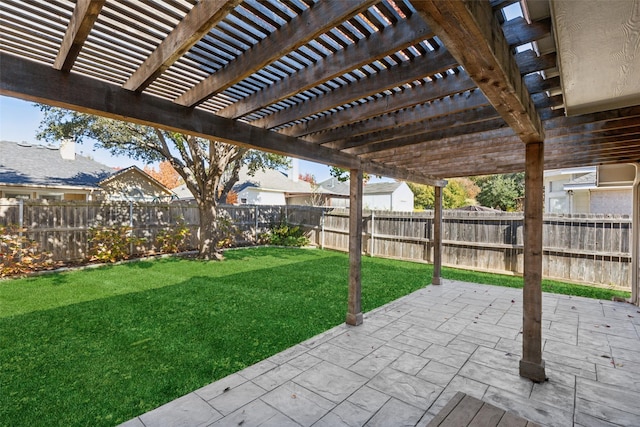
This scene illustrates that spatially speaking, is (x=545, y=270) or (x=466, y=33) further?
(x=545, y=270)

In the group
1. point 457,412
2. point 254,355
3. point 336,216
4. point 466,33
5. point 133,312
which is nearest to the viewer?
point 466,33

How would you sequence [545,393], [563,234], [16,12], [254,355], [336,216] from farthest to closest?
1. [336,216]
2. [563,234]
3. [254,355]
4. [545,393]
5. [16,12]

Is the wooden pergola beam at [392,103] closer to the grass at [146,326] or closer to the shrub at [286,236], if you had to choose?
the grass at [146,326]

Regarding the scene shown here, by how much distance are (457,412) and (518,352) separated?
7.16ft

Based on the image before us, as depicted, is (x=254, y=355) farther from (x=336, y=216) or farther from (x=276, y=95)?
(x=336, y=216)

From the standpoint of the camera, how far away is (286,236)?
1183cm

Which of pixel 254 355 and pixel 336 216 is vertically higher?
pixel 336 216

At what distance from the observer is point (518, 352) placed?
10.9ft

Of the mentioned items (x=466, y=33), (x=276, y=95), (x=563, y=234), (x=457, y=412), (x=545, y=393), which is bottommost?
(x=545, y=393)

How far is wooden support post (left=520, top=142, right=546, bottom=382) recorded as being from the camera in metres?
2.80

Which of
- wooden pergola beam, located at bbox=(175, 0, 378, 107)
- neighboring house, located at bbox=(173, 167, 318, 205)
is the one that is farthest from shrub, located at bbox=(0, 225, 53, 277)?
neighboring house, located at bbox=(173, 167, 318, 205)

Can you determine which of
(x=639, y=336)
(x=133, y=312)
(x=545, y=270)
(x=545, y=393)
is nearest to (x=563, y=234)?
(x=545, y=270)

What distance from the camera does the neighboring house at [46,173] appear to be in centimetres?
1014

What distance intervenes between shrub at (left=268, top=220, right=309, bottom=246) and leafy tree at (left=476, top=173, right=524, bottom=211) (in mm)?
16028
